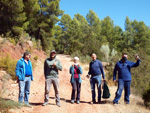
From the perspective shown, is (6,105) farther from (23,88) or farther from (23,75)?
(23,75)

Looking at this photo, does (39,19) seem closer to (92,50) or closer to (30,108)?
(92,50)

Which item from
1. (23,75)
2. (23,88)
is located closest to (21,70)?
(23,75)

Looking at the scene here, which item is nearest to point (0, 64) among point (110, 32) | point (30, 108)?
point (30, 108)

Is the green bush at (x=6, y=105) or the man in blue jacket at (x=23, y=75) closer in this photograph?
the green bush at (x=6, y=105)

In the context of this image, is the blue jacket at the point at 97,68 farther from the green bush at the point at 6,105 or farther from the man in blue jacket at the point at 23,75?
the green bush at the point at 6,105

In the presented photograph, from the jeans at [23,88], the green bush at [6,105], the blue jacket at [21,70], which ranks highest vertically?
the blue jacket at [21,70]

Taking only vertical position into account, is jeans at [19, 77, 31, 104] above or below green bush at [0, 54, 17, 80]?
below

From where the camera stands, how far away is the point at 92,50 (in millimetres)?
22844

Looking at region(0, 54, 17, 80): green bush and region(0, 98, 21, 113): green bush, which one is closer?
region(0, 98, 21, 113): green bush

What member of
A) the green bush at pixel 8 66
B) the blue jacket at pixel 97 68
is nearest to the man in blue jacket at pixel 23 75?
the blue jacket at pixel 97 68

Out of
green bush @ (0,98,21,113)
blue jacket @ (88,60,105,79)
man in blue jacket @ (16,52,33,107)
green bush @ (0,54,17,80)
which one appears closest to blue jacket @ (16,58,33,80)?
man in blue jacket @ (16,52,33,107)

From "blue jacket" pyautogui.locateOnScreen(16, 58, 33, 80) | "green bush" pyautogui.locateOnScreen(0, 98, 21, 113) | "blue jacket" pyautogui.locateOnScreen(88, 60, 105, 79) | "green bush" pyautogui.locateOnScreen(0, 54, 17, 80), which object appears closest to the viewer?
"green bush" pyautogui.locateOnScreen(0, 98, 21, 113)

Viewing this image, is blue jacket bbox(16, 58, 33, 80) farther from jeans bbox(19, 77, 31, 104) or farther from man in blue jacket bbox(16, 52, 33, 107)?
jeans bbox(19, 77, 31, 104)

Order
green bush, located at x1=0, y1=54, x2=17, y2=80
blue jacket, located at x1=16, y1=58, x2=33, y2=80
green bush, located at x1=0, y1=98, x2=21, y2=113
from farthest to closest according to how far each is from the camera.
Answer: green bush, located at x1=0, y1=54, x2=17, y2=80, blue jacket, located at x1=16, y1=58, x2=33, y2=80, green bush, located at x1=0, y1=98, x2=21, y2=113
